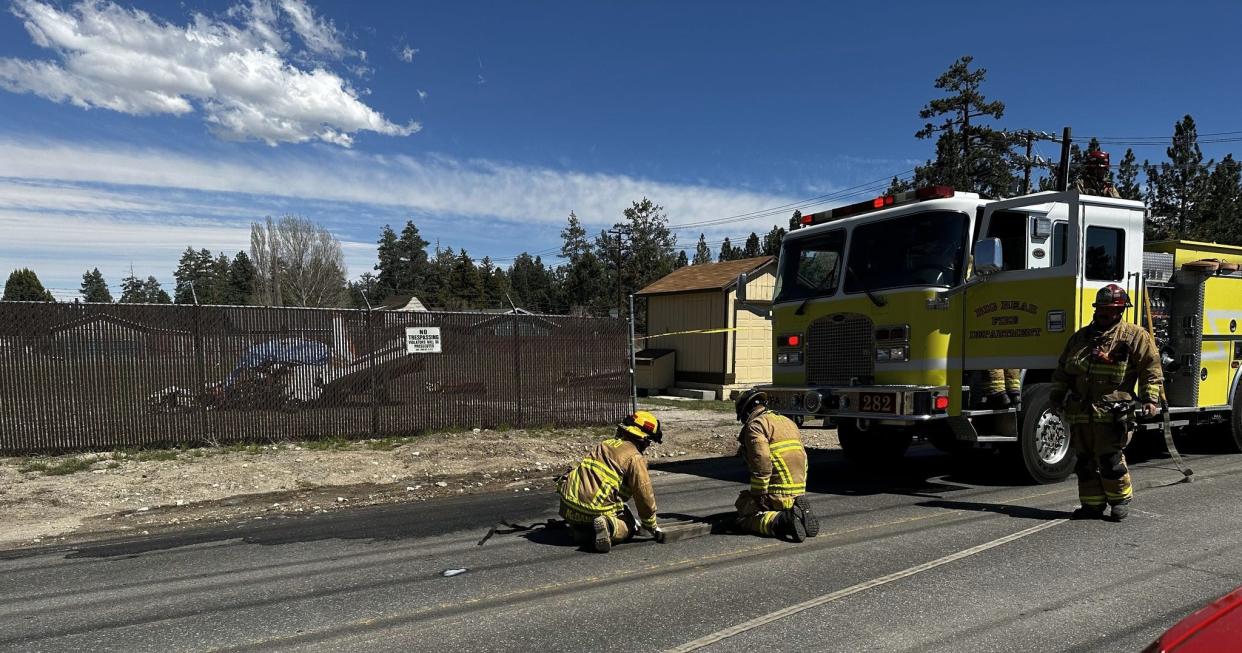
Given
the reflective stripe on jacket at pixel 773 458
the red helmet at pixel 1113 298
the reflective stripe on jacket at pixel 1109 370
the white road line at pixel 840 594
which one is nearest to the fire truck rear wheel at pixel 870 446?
the reflective stripe on jacket at pixel 1109 370

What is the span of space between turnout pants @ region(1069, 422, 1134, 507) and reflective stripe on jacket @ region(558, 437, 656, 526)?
3.68 metres

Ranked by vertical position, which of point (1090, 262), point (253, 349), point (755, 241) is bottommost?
point (253, 349)

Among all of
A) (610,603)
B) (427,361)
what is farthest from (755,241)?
(610,603)

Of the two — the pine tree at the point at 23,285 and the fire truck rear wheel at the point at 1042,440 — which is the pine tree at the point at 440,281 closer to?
the pine tree at the point at 23,285

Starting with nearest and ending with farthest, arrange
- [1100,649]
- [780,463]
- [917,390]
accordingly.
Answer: [1100,649] → [780,463] → [917,390]

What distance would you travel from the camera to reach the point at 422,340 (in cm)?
1150

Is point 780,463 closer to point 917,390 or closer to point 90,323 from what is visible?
point 917,390

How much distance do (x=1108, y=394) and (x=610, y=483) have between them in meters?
4.19

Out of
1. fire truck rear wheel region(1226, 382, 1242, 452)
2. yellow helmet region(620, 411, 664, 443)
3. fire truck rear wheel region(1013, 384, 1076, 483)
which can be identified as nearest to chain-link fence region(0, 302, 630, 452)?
Answer: yellow helmet region(620, 411, 664, 443)

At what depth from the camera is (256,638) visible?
12.8ft

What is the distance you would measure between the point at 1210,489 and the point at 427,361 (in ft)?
32.5

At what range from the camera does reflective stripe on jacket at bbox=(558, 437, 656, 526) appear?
211 inches

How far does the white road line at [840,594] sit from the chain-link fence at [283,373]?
314 inches

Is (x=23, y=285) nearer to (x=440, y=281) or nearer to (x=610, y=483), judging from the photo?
(x=440, y=281)
